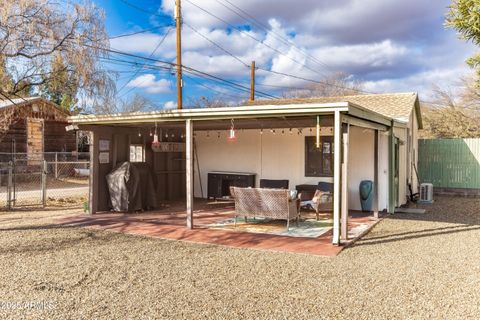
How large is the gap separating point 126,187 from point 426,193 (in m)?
8.99

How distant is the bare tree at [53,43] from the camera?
9094 mm

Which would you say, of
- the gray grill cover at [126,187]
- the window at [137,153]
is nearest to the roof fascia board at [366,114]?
the gray grill cover at [126,187]

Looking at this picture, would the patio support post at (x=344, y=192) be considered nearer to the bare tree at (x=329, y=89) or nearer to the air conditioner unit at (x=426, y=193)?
the air conditioner unit at (x=426, y=193)

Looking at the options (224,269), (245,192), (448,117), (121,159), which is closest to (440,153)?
(448,117)

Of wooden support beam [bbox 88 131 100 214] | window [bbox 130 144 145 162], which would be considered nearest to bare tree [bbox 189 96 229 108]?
window [bbox 130 144 145 162]

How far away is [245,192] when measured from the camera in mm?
7613

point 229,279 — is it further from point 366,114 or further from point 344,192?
point 366,114

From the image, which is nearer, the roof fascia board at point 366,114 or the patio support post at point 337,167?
the patio support post at point 337,167

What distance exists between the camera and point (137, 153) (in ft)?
37.1

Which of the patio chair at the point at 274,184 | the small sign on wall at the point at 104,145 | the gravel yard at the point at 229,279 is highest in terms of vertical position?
the small sign on wall at the point at 104,145

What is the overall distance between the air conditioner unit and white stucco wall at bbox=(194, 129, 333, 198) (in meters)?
3.73

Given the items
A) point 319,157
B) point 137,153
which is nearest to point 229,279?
point 319,157

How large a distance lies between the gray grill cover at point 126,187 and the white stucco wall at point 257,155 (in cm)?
330

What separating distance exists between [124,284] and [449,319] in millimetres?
3286
